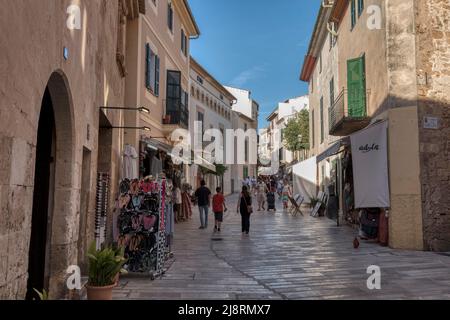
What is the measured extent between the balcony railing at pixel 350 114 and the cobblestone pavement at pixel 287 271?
365 centimetres

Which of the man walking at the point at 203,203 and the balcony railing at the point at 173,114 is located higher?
the balcony railing at the point at 173,114

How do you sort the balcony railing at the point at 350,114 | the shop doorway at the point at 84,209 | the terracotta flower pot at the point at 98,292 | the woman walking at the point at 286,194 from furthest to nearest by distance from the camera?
the woman walking at the point at 286,194 → the balcony railing at the point at 350,114 → the shop doorway at the point at 84,209 → the terracotta flower pot at the point at 98,292

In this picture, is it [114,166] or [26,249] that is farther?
[114,166]

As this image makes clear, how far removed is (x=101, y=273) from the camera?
5.09 metres

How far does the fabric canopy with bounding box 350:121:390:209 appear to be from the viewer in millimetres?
10508

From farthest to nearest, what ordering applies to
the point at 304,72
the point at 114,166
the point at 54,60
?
the point at 304,72, the point at 114,166, the point at 54,60

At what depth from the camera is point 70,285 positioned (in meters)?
5.64

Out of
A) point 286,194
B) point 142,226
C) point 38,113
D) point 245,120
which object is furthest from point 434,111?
point 245,120

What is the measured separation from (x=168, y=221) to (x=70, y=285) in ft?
9.53

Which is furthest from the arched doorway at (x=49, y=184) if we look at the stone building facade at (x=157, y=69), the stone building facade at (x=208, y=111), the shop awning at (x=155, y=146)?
the stone building facade at (x=208, y=111)

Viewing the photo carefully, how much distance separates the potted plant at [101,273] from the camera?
5.03m

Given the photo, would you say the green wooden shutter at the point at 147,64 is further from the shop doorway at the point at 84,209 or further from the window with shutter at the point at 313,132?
the window with shutter at the point at 313,132

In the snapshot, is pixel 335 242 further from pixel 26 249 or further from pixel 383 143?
pixel 26 249

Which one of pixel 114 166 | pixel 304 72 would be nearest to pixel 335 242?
pixel 114 166
